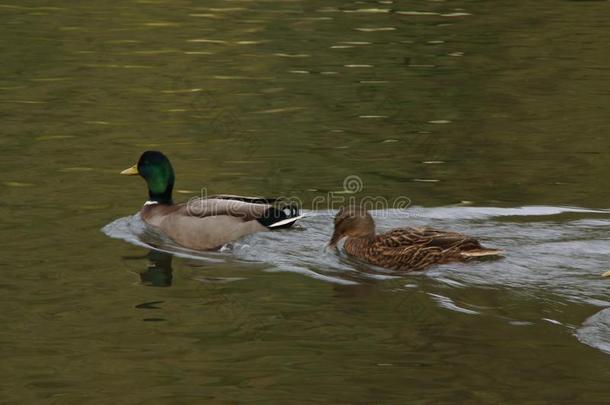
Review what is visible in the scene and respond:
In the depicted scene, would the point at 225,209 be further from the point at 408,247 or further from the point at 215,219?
the point at 408,247

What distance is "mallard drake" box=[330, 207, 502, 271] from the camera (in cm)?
1279

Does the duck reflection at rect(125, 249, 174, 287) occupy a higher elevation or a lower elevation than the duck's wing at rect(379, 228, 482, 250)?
lower

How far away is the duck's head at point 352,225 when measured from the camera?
1362cm

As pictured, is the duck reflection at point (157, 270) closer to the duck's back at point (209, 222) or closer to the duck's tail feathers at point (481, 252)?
the duck's back at point (209, 222)

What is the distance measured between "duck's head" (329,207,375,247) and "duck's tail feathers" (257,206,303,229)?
0.64 metres

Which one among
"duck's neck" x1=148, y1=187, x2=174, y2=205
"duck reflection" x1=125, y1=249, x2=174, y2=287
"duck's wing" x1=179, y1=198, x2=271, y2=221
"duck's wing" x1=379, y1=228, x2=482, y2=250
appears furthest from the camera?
"duck's neck" x1=148, y1=187, x2=174, y2=205

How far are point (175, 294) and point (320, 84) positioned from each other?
11.4m

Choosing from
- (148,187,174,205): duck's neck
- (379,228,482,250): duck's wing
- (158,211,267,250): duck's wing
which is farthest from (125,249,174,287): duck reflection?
(379,228,482,250): duck's wing

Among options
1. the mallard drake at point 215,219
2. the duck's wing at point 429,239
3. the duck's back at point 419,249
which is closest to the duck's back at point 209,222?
the mallard drake at point 215,219

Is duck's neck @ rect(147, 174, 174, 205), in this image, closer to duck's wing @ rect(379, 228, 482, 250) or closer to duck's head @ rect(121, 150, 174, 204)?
duck's head @ rect(121, 150, 174, 204)

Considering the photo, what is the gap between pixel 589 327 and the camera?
10750 millimetres

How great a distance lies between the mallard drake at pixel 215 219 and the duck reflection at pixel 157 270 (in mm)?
508

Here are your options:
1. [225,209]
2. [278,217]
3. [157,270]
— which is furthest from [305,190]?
[157,270]

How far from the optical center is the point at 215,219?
46.2ft
